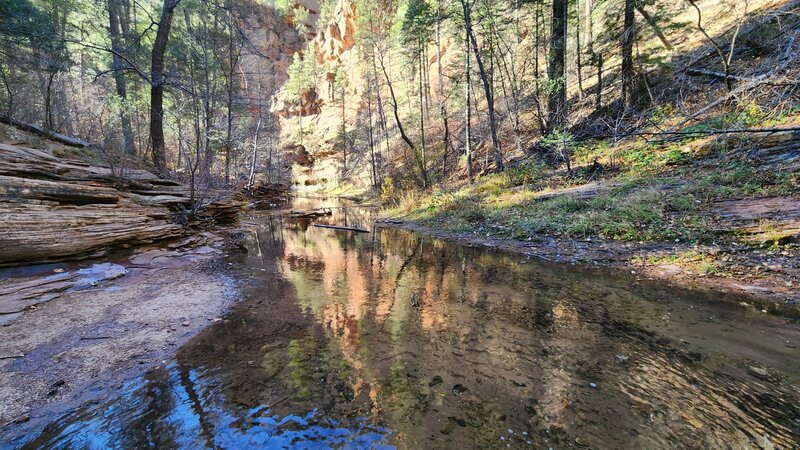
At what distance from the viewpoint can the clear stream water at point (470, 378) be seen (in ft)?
7.73

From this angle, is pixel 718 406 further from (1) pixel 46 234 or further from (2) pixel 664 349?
(1) pixel 46 234

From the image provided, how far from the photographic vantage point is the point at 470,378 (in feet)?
9.96

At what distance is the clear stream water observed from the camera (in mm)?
2357

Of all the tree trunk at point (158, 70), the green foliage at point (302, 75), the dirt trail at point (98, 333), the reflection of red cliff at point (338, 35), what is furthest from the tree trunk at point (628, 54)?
the green foliage at point (302, 75)

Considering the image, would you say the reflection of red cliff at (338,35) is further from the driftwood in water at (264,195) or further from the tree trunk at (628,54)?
the tree trunk at (628,54)

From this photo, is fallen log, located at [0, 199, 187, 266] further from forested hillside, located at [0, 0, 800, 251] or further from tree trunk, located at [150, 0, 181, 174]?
tree trunk, located at [150, 0, 181, 174]

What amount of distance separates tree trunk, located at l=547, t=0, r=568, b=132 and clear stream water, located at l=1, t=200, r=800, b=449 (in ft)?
36.1

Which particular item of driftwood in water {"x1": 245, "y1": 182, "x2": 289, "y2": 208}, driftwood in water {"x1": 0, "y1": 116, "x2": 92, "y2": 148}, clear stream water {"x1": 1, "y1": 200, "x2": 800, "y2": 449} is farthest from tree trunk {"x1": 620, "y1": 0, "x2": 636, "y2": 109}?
Result: driftwood in water {"x1": 245, "y1": 182, "x2": 289, "y2": 208}

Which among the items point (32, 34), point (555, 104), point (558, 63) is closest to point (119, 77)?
point (32, 34)

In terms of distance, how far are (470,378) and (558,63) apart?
15109 millimetres

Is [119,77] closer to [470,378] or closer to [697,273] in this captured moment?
[470,378]

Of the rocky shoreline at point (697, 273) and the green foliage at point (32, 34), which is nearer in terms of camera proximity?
the rocky shoreline at point (697, 273)

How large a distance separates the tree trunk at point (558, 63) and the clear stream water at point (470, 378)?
1100 cm

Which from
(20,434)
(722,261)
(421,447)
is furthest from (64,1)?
(722,261)
